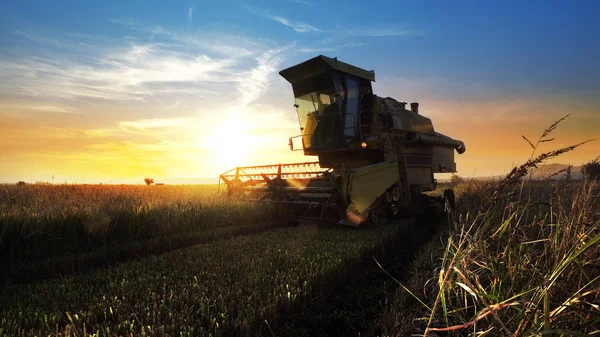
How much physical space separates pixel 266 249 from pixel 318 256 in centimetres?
91

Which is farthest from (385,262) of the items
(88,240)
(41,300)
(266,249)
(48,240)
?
(48,240)

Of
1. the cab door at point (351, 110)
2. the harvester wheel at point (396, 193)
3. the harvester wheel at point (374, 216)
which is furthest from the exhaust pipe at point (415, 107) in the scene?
the harvester wheel at point (374, 216)

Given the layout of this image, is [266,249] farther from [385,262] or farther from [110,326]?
[110,326]

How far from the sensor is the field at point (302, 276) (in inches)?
85.5

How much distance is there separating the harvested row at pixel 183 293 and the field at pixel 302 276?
0.05 ft

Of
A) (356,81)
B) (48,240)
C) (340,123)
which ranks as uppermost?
(356,81)

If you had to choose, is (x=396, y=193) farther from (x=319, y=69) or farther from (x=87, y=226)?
(x=87, y=226)

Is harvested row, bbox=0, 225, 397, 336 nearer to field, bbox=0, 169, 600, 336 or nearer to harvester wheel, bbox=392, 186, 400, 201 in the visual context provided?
field, bbox=0, 169, 600, 336

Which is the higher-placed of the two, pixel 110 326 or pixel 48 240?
pixel 48 240

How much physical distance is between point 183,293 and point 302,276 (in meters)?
1.22

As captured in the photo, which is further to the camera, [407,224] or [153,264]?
[407,224]

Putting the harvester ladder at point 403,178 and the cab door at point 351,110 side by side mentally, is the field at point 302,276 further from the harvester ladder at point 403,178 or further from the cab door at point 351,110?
the cab door at point 351,110

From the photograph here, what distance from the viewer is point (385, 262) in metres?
5.27

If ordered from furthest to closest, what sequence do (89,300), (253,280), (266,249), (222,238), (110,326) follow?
(222,238) < (266,249) < (253,280) < (89,300) < (110,326)
